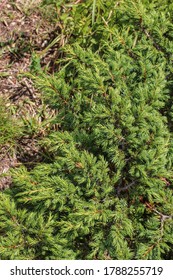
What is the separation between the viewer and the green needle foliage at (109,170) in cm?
232

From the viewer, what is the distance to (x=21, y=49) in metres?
3.59

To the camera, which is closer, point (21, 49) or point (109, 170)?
point (109, 170)

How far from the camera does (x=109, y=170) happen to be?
249 cm

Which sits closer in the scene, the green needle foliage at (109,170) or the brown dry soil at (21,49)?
the green needle foliage at (109,170)

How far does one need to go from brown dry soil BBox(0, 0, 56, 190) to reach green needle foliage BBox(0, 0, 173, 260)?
91 cm

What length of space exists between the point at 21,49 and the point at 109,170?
5.21ft

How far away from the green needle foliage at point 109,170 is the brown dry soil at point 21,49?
0.91m

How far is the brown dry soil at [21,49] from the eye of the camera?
3500 mm

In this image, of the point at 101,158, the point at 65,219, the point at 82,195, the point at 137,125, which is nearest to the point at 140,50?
the point at 137,125

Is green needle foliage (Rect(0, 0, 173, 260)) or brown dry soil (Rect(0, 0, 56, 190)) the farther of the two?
brown dry soil (Rect(0, 0, 56, 190))

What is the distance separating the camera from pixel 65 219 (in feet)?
8.14

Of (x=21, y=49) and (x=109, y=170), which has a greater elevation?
(x=21, y=49)

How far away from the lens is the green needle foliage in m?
2.32

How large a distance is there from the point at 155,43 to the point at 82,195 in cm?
100
